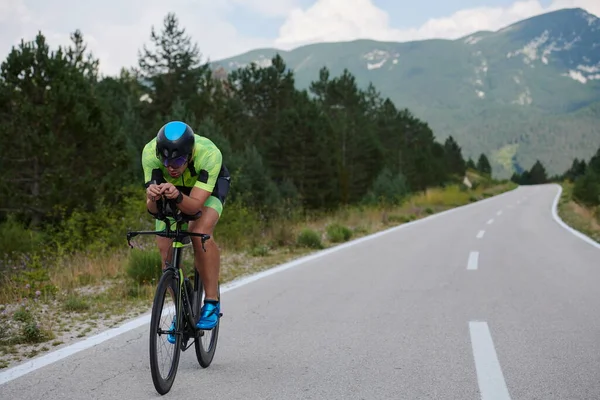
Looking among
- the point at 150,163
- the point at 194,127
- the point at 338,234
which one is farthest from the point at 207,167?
the point at 194,127

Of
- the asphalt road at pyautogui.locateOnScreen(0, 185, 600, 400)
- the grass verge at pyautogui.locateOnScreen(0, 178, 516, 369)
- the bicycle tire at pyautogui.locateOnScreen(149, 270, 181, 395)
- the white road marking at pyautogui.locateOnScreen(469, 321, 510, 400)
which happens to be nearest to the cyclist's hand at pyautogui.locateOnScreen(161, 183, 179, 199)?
the bicycle tire at pyautogui.locateOnScreen(149, 270, 181, 395)

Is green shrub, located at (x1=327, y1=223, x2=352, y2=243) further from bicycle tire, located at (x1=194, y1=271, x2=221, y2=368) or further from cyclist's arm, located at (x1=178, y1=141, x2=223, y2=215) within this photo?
cyclist's arm, located at (x1=178, y1=141, x2=223, y2=215)

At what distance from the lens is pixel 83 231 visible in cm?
1373

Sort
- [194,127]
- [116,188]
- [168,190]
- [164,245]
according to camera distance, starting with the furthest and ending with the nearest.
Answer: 1. [194,127]
2. [116,188]
3. [164,245]
4. [168,190]

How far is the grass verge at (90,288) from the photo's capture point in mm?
4915

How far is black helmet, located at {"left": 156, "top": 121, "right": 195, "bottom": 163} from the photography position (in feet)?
11.2

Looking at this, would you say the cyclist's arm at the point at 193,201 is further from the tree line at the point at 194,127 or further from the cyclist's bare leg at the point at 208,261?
the tree line at the point at 194,127

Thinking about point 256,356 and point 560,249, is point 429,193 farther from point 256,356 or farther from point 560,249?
point 256,356

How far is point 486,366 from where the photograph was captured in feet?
13.6

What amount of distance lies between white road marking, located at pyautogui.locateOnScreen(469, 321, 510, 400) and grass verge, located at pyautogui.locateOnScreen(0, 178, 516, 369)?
3411mm

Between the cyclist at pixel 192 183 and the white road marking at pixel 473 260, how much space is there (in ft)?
21.5

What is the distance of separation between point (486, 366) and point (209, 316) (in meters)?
2.10

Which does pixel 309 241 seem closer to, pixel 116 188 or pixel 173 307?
pixel 116 188

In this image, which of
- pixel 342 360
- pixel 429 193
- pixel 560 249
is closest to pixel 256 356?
pixel 342 360
